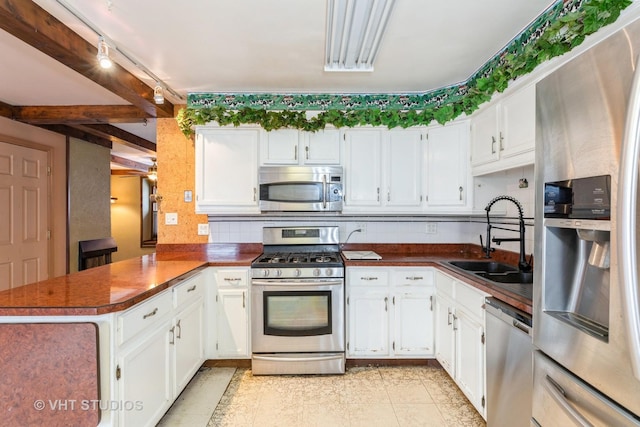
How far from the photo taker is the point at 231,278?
275cm

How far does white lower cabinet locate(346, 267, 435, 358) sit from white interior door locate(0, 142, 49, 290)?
3730 millimetres

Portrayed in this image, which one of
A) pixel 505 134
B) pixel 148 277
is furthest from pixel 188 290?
pixel 505 134

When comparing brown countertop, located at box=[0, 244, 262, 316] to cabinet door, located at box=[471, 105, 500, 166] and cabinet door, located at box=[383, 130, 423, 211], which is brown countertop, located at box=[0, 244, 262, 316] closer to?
cabinet door, located at box=[383, 130, 423, 211]

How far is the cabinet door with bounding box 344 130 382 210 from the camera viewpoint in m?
3.05

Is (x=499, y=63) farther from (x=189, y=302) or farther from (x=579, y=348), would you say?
(x=189, y=302)

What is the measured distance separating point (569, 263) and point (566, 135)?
0.47 metres

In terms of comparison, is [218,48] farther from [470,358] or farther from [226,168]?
[470,358]

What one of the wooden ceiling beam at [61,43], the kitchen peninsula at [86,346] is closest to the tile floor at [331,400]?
the kitchen peninsula at [86,346]

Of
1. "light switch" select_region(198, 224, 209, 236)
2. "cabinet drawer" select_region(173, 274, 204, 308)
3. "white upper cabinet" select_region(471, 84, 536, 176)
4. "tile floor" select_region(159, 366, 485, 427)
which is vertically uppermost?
"white upper cabinet" select_region(471, 84, 536, 176)

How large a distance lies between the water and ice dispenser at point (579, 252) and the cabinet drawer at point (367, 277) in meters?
1.55

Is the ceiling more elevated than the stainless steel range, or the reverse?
the ceiling

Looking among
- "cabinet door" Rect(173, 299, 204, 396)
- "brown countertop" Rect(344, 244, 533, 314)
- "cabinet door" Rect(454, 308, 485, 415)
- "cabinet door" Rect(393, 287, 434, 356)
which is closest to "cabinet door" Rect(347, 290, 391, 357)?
"cabinet door" Rect(393, 287, 434, 356)

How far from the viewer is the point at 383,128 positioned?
3.05 m

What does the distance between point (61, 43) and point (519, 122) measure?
2952mm
